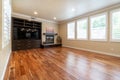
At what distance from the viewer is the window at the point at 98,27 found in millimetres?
4695

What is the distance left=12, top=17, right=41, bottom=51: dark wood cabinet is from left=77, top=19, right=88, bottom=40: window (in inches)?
134

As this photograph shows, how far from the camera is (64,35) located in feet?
26.8

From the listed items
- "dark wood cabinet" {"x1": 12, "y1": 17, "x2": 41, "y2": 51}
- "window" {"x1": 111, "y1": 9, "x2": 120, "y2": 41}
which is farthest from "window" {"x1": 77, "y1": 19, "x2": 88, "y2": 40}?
"dark wood cabinet" {"x1": 12, "y1": 17, "x2": 41, "y2": 51}

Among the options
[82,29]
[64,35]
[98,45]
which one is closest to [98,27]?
[98,45]

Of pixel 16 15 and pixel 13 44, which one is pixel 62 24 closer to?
pixel 16 15

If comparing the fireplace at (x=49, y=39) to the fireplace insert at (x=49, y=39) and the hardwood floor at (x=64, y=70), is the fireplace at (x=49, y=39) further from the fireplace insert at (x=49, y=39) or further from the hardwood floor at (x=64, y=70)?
the hardwood floor at (x=64, y=70)

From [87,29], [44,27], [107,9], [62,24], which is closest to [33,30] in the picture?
[44,27]

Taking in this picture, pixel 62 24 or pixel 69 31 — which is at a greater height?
pixel 62 24

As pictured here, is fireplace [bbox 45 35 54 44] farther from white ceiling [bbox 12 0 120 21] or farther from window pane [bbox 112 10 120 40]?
window pane [bbox 112 10 120 40]

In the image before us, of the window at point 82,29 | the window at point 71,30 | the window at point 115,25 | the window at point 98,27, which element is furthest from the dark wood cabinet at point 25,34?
the window at point 115,25

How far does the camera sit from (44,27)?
7676mm

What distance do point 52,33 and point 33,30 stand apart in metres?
1.99

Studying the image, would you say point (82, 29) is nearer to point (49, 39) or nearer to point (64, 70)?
point (49, 39)

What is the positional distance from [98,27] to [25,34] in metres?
5.38
